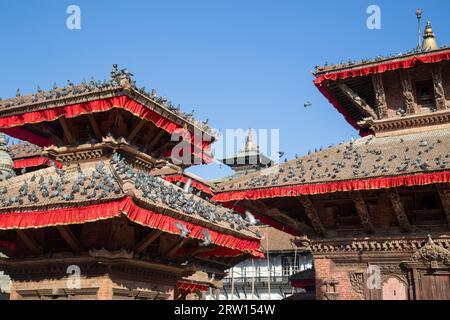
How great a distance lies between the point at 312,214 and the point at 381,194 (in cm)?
217

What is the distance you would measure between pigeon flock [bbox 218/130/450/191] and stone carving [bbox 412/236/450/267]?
2.40 m

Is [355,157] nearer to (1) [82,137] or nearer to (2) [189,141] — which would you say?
(2) [189,141]

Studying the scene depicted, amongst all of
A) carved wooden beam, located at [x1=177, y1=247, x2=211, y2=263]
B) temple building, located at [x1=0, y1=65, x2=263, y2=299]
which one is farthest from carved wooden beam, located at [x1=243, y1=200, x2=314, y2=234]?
carved wooden beam, located at [x1=177, y1=247, x2=211, y2=263]

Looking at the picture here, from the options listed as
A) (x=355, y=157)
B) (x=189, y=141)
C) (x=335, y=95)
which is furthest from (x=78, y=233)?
(x=335, y=95)

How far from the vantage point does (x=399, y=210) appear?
14797 millimetres

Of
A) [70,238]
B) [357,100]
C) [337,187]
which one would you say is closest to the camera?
[70,238]

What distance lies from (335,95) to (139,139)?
30.5 feet

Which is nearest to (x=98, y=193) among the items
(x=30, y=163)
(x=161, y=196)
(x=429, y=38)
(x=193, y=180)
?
(x=161, y=196)

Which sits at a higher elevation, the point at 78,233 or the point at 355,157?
the point at 355,157

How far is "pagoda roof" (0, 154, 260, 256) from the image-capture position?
32.3 feet

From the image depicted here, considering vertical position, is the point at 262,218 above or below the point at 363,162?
below

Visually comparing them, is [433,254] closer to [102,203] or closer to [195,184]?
[102,203]

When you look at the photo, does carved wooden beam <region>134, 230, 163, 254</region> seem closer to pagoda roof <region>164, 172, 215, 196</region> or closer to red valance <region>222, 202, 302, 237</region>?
red valance <region>222, 202, 302, 237</region>
